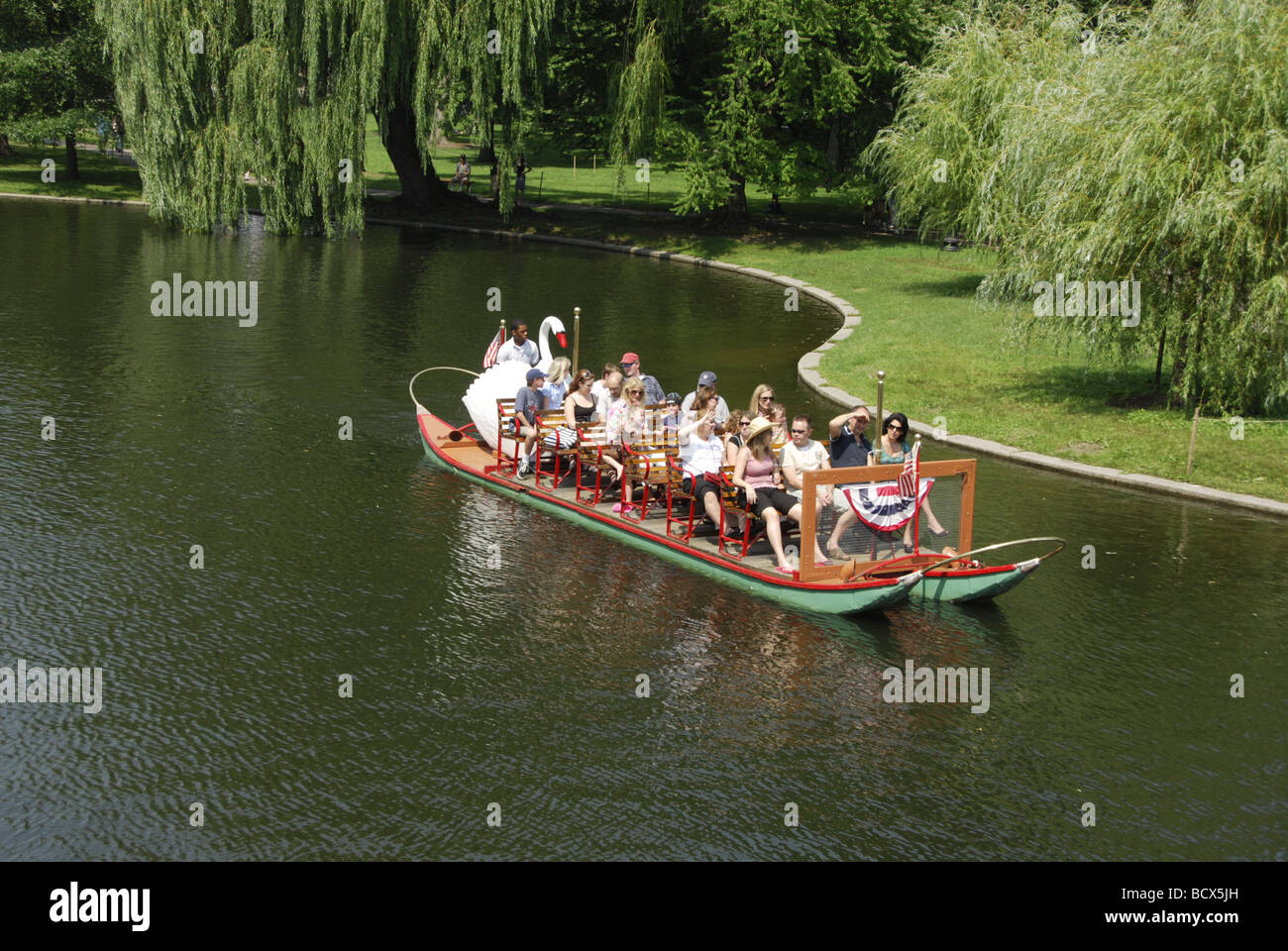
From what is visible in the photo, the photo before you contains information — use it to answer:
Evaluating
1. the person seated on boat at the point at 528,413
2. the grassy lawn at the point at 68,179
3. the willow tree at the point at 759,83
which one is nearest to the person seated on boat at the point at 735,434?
the person seated on boat at the point at 528,413

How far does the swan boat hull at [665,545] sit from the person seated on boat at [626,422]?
375 mm

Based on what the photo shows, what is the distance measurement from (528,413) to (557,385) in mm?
834

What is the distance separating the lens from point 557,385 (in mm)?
18234

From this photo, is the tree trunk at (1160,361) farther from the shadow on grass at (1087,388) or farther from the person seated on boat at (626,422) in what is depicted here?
the person seated on boat at (626,422)

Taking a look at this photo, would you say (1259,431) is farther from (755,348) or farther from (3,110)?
(3,110)

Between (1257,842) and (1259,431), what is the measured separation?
38.7 ft

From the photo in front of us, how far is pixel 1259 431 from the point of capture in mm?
20094

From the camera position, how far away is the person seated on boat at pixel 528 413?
57.6 ft

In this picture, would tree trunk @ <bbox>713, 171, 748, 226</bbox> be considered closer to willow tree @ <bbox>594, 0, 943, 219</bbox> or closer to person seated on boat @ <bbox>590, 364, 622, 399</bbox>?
willow tree @ <bbox>594, 0, 943, 219</bbox>

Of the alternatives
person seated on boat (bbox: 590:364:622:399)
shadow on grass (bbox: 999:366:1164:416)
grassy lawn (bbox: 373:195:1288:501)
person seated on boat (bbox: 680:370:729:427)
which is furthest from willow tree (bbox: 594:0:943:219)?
person seated on boat (bbox: 680:370:729:427)

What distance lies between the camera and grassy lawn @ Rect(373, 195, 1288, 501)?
63.7ft

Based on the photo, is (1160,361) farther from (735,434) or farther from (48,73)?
Answer: (48,73)

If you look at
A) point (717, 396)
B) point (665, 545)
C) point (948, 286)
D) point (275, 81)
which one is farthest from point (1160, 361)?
point (275, 81)

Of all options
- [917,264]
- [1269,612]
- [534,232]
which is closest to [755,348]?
[917,264]
